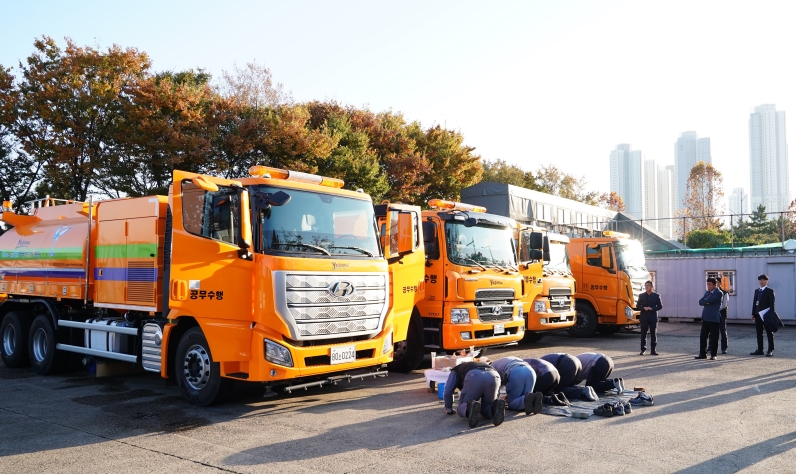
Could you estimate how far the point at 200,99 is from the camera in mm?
19812

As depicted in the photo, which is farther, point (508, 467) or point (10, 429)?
point (10, 429)

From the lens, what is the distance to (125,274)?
903 centimetres

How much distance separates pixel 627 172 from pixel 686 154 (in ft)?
37.2

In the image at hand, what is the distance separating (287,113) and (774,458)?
1801 cm

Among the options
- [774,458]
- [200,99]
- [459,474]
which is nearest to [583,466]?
[459,474]

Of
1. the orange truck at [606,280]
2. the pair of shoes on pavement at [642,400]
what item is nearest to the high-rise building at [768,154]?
the orange truck at [606,280]

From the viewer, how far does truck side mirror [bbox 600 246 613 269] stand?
56.3 ft

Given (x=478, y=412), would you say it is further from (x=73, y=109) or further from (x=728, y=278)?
(x=728, y=278)

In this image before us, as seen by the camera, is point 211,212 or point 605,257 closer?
point 211,212

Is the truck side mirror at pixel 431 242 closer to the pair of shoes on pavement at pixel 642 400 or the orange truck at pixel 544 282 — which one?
the orange truck at pixel 544 282

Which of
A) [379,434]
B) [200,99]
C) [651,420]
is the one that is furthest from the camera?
[200,99]

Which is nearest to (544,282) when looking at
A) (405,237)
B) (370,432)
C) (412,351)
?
(412,351)

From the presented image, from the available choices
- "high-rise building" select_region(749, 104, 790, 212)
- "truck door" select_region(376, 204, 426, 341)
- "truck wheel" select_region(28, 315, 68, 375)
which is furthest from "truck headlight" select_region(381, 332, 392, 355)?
"high-rise building" select_region(749, 104, 790, 212)

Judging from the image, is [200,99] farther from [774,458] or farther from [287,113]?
[774,458]
